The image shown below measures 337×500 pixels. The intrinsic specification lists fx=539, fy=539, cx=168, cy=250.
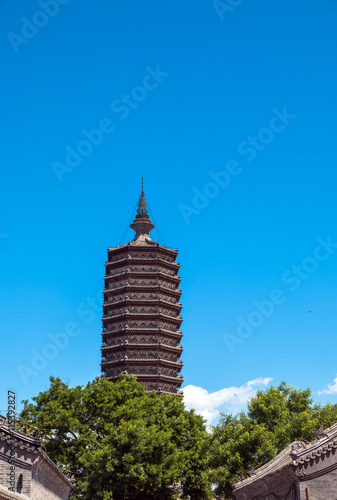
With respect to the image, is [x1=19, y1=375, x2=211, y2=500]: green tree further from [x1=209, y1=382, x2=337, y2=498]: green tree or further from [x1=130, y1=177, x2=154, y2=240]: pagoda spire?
[x1=130, y1=177, x2=154, y2=240]: pagoda spire

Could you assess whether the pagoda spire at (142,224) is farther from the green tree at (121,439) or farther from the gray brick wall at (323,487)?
the gray brick wall at (323,487)

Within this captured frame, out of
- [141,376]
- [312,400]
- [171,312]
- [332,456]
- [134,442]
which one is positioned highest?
[171,312]

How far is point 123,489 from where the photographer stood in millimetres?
29203

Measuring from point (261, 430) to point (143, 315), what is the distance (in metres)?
19.4

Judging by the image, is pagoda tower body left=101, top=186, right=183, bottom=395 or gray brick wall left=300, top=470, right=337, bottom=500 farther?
pagoda tower body left=101, top=186, right=183, bottom=395

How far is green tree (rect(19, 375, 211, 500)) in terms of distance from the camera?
1151 inches

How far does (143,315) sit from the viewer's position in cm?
5594

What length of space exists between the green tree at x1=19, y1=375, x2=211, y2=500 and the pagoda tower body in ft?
45.8

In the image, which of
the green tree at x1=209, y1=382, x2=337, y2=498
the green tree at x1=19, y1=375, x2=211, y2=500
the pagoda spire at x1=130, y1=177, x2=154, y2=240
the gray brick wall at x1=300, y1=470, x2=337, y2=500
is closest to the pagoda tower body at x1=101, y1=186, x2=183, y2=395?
the pagoda spire at x1=130, y1=177, x2=154, y2=240

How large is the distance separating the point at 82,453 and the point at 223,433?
44.9 ft

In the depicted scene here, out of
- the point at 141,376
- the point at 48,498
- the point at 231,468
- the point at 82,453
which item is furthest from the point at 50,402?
the point at 141,376

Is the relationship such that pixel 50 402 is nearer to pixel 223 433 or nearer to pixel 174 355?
pixel 223 433

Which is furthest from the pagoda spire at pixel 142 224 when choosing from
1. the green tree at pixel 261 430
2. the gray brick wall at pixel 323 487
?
the gray brick wall at pixel 323 487

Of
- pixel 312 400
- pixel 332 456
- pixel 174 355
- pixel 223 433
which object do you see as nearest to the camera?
pixel 332 456
